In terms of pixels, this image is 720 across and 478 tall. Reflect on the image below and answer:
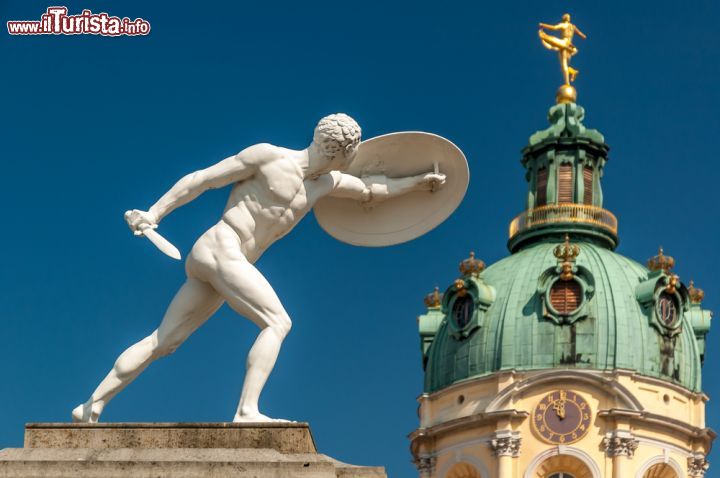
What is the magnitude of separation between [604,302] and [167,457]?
5648 centimetres

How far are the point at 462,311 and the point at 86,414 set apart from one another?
56.6m

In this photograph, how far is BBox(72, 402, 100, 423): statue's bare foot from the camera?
22859mm

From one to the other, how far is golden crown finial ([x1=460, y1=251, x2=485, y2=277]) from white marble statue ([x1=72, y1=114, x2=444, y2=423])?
56243mm

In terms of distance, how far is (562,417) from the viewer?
75.0 m

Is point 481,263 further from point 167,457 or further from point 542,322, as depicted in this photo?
point 167,457

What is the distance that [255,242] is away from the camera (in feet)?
76.5

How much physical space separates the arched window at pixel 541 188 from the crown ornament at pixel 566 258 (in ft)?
17.2

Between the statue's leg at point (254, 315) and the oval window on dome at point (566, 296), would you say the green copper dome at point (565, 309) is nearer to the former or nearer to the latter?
the oval window on dome at point (566, 296)

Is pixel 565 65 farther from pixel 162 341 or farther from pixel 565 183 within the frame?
pixel 162 341

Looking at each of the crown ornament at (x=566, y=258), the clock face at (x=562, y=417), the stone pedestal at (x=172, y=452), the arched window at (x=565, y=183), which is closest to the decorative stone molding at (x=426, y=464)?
the clock face at (x=562, y=417)

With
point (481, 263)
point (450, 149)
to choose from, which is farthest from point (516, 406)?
point (450, 149)

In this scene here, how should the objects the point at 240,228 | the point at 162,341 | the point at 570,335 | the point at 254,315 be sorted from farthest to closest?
1. the point at 570,335
2. the point at 240,228
3. the point at 162,341
4. the point at 254,315

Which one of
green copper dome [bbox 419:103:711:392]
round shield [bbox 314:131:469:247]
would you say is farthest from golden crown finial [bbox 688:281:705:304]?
round shield [bbox 314:131:469:247]

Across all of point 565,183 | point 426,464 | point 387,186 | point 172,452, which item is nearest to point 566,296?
point 565,183
